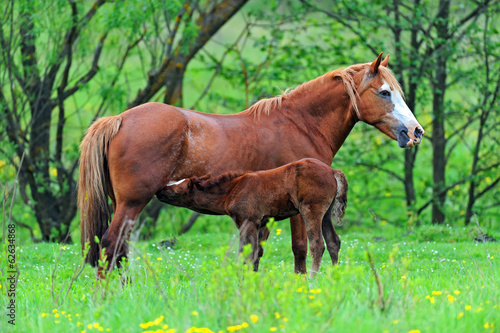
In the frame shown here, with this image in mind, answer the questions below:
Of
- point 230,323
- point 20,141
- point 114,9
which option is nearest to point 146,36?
point 114,9

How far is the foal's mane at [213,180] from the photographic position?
572 centimetres

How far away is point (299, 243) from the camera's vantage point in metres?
6.22

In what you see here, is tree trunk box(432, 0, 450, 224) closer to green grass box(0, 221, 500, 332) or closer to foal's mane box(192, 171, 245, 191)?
green grass box(0, 221, 500, 332)

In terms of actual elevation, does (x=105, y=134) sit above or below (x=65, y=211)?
above

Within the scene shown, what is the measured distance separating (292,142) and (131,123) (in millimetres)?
1797

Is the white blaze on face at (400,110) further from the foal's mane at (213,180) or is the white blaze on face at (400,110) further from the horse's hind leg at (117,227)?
the horse's hind leg at (117,227)

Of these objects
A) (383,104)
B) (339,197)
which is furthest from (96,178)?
(383,104)

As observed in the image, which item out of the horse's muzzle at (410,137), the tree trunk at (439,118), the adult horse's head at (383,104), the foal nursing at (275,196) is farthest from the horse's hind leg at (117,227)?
the tree trunk at (439,118)

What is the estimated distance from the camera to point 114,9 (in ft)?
33.9

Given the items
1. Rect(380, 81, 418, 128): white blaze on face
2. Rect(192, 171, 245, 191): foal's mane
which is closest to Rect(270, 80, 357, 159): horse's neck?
Rect(380, 81, 418, 128): white blaze on face

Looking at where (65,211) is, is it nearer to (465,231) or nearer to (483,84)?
(465,231)

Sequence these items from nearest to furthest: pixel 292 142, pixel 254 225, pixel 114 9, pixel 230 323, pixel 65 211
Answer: pixel 230 323, pixel 254 225, pixel 292 142, pixel 114 9, pixel 65 211

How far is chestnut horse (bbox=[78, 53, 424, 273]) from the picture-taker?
5918 millimetres

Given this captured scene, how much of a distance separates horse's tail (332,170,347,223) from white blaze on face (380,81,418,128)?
118 cm
